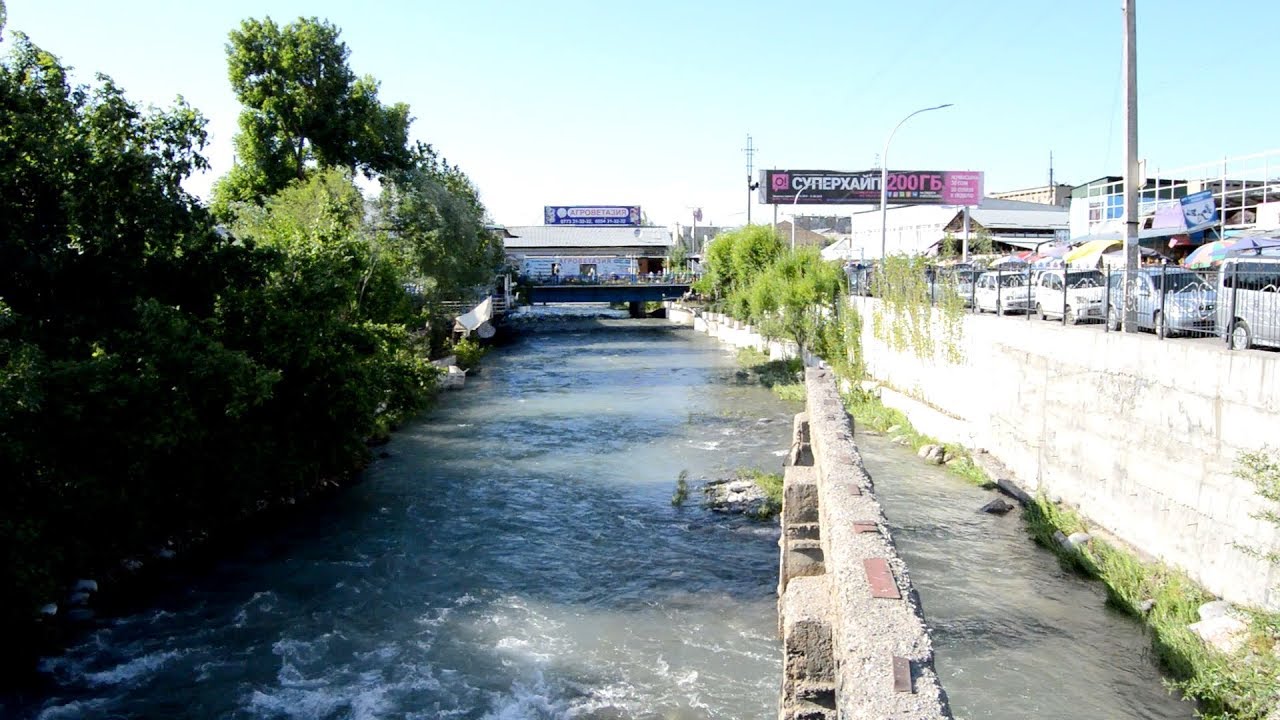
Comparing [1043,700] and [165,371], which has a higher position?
[165,371]

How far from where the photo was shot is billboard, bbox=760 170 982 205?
184ft

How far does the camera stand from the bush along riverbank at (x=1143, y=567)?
8789 mm

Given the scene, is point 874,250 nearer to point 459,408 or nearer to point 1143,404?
point 459,408

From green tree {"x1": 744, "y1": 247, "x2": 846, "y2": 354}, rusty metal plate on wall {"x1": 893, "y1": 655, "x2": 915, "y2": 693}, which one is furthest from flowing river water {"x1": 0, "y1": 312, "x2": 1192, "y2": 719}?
green tree {"x1": 744, "y1": 247, "x2": 846, "y2": 354}

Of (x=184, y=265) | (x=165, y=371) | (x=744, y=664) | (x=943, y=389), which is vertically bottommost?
(x=744, y=664)

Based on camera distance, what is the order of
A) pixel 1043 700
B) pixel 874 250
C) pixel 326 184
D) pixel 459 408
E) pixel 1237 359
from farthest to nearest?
pixel 874 250, pixel 326 184, pixel 459 408, pixel 1237 359, pixel 1043 700

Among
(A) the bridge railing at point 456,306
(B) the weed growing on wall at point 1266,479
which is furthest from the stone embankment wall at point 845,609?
(A) the bridge railing at point 456,306

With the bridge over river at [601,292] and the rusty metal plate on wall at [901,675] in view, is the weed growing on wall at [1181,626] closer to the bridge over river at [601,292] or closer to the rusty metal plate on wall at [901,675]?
the rusty metal plate on wall at [901,675]

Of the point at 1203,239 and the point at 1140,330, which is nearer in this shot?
the point at 1140,330

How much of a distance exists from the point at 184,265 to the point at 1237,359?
15.6 m

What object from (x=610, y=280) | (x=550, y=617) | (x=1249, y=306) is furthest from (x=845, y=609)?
(x=610, y=280)

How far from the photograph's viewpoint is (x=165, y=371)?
13062 mm

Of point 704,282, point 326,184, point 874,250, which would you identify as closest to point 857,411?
point 326,184

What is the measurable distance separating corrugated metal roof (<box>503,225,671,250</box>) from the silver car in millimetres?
72933
